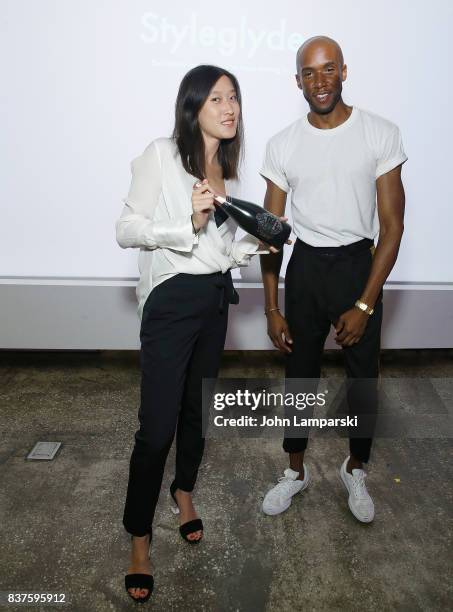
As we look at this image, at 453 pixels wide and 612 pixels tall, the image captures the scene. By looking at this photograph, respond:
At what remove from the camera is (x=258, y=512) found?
205cm

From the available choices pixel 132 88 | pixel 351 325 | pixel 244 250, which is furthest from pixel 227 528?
pixel 132 88

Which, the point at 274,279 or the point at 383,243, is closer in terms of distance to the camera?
the point at 383,243

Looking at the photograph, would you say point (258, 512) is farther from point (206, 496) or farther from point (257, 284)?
point (257, 284)

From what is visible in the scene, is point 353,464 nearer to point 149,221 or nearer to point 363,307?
point 363,307

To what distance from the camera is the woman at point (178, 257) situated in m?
1.49

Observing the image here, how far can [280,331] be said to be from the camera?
6.38 ft

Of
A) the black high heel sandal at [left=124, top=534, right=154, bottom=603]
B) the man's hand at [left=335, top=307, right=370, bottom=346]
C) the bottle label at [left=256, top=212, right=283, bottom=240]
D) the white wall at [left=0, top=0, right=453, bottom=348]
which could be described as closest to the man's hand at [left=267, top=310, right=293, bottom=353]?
the man's hand at [left=335, top=307, right=370, bottom=346]

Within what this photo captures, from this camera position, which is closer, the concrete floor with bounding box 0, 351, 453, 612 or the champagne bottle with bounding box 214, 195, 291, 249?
the champagne bottle with bounding box 214, 195, 291, 249

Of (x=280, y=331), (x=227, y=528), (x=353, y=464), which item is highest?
(x=280, y=331)

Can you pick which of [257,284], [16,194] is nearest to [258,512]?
[257,284]

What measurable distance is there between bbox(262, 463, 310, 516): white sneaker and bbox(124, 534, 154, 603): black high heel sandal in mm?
543

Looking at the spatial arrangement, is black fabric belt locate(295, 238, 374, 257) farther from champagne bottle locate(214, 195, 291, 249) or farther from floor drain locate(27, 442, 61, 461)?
floor drain locate(27, 442, 61, 461)

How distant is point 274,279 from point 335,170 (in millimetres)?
455

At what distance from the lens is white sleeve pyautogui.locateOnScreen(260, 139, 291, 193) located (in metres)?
1.80
